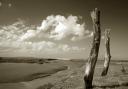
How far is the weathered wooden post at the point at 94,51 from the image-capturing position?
1180cm

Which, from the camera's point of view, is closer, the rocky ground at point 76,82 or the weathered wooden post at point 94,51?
the weathered wooden post at point 94,51

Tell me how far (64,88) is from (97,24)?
5.22 metres

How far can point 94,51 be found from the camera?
39.2 ft

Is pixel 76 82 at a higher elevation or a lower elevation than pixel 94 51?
lower

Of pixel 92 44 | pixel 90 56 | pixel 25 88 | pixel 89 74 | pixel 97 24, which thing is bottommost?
pixel 25 88

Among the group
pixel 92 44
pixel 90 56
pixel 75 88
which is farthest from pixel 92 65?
pixel 75 88

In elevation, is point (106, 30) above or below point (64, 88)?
above

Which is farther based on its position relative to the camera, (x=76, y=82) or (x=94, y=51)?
(x=76, y=82)

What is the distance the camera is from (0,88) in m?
15.8

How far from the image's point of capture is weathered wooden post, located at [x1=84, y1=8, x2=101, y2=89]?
11805mm

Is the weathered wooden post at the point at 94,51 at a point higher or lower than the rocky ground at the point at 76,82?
higher

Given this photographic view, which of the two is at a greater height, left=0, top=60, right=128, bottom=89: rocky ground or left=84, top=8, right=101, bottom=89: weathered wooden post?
left=84, top=8, right=101, bottom=89: weathered wooden post

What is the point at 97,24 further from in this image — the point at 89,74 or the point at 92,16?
the point at 89,74

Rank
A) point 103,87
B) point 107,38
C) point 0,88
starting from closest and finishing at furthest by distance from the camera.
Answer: point 103,87
point 0,88
point 107,38
